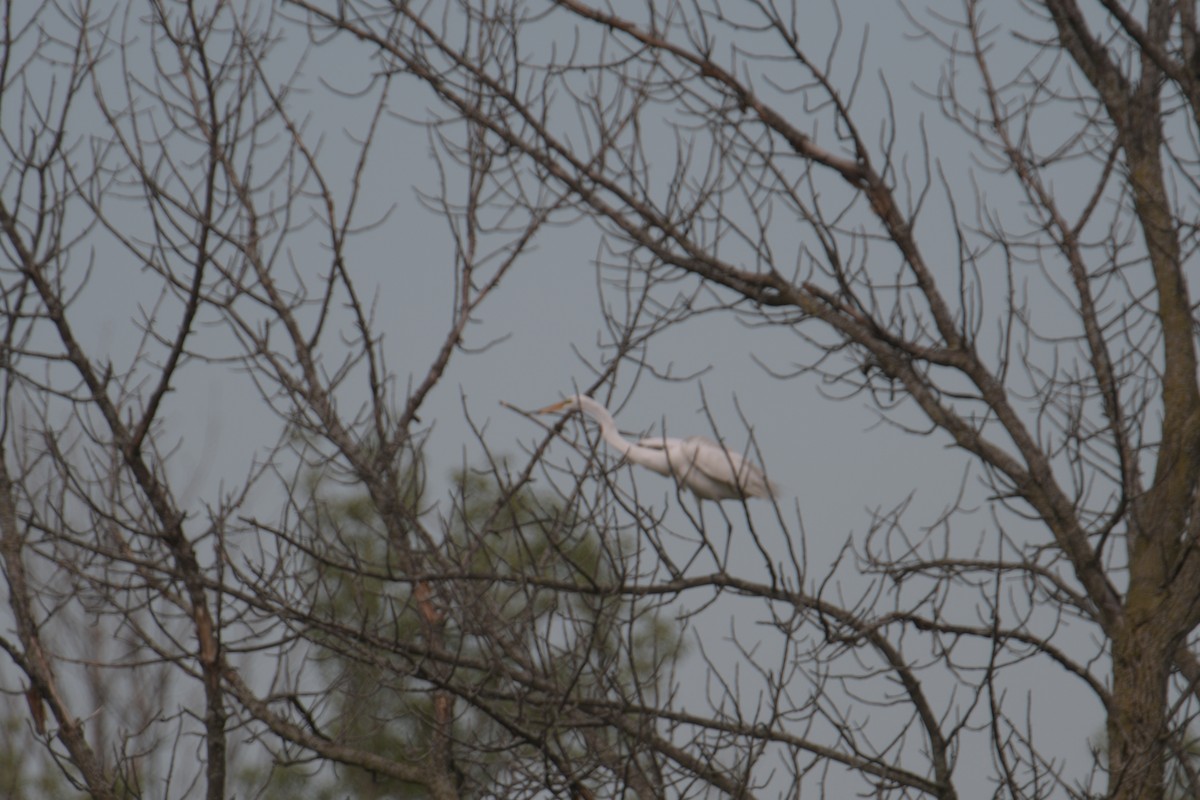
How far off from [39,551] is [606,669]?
2.19m

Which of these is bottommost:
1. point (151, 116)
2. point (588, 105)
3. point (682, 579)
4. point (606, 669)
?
point (606, 669)

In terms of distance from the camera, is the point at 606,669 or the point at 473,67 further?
the point at 473,67

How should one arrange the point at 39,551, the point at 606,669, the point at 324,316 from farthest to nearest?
the point at 324,316, the point at 39,551, the point at 606,669

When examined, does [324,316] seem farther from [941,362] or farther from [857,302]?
[941,362]

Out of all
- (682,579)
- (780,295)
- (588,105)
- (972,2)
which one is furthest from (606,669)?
(972,2)

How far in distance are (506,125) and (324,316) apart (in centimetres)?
97

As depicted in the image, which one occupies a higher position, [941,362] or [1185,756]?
[941,362]

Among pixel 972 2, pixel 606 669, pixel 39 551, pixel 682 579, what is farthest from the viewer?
pixel 972 2

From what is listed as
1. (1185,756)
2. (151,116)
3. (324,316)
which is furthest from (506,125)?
(1185,756)

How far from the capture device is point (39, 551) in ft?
15.7

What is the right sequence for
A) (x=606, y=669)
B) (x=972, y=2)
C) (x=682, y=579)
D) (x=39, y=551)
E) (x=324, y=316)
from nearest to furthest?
(x=606, y=669), (x=682, y=579), (x=39, y=551), (x=324, y=316), (x=972, y=2)

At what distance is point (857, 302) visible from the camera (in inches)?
193

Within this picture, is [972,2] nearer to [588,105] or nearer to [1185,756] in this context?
[588,105]

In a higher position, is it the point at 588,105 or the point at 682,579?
the point at 588,105
